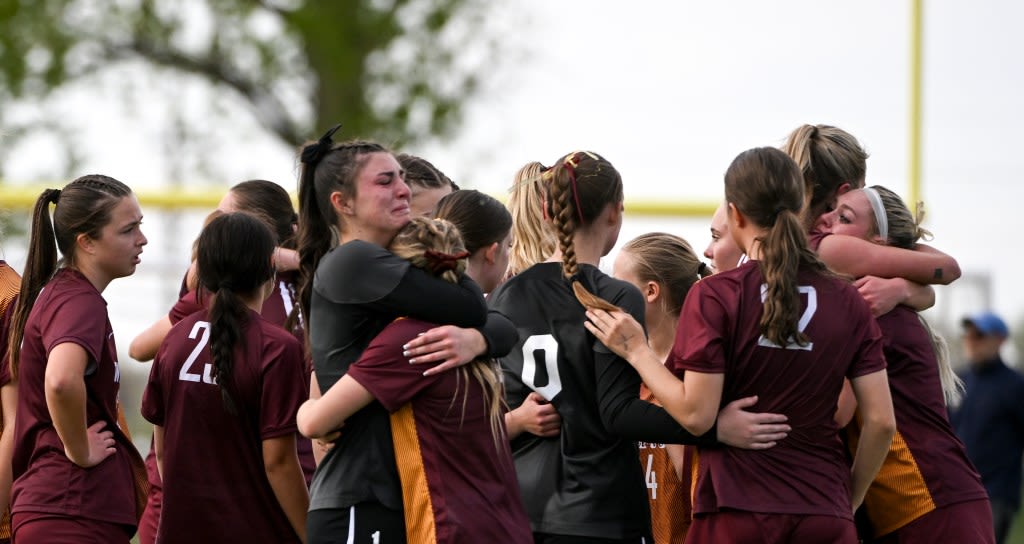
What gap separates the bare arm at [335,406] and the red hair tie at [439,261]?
34cm

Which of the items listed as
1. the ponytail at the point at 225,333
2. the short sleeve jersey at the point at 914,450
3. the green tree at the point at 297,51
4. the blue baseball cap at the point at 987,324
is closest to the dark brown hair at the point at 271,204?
the ponytail at the point at 225,333

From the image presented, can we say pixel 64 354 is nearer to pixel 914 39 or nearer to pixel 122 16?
pixel 914 39

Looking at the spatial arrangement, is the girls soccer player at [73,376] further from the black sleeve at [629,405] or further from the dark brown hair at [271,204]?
the black sleeve at [629,405]

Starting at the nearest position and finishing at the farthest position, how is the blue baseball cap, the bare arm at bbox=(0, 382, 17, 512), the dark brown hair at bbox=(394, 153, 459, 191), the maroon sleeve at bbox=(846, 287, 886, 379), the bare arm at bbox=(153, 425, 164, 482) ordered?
the maroon sleeve at bbox=(846, 287, 886, 379)
the bare arm at bbox=(153, 425, 164, 482)
the bare arm at bbox=(0, 382, 17, 512)
the dark brown hair at bbox=(394, 153, 459, 191)
the blue baseball cap

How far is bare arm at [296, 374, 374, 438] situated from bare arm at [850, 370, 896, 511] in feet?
4.14

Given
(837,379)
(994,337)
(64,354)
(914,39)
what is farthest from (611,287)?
(914,39)

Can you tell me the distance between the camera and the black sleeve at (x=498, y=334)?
3.52 metres

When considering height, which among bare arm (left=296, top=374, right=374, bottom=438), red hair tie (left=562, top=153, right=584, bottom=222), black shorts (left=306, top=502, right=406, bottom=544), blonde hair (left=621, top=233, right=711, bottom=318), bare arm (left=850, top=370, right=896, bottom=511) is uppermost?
red hair tie (left=562, top=153, right=584, bottom=222)

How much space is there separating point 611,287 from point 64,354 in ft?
5.07

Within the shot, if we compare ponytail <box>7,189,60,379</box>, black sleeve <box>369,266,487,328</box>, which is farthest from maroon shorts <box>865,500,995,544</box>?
ponytail <box>7,189,60,379</box>

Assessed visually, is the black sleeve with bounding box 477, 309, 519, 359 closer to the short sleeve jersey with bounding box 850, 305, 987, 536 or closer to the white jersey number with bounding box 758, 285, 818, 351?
the white jersey number with bounding box 758, 285, 818, 351

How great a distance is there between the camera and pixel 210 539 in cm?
392

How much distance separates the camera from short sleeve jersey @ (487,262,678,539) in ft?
12.0

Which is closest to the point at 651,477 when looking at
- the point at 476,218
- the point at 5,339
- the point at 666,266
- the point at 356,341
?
the point at 666,266
